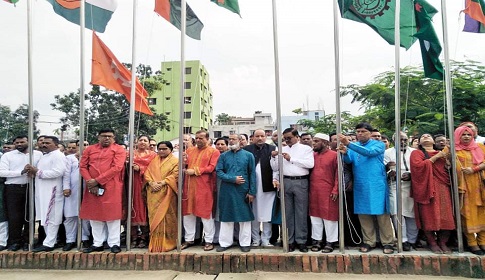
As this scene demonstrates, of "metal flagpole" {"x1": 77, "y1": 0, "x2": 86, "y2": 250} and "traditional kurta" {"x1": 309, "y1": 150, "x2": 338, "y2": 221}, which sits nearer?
"traditional kurta" {"x1": 309, "y1": 150, "x2": 338, "y2": 221}

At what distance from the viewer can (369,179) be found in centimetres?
392

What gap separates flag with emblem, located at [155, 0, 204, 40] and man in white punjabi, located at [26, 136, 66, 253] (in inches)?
98.6

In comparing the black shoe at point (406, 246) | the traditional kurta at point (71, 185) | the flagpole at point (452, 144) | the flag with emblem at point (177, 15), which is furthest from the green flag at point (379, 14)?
the traditional kurta at point (71, 185)

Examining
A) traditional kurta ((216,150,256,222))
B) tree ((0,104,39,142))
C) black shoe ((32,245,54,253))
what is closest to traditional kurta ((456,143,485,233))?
traditional kurta ((216,150,256,222))

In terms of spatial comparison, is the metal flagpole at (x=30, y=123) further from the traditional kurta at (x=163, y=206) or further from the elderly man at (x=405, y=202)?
the elderly man at (x=405, y=202)

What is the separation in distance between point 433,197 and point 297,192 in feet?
5.21

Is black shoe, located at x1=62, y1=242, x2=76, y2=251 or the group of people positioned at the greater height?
the group of people

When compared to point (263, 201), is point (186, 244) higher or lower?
lower

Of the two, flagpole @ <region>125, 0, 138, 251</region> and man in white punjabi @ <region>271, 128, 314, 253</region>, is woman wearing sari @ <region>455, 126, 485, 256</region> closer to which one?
man in white punjabi @ <region>271, 128, 314, 253</region>

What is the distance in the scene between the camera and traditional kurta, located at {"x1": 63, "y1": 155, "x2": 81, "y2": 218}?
14.4ft

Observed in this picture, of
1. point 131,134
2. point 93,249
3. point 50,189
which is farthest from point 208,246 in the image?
point 50,189

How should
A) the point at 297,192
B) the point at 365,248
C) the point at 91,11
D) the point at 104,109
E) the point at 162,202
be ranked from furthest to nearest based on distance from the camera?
the point at 104,109 < the point at 91,11 < the point at 162,202 < the point at 297,192 < the point at 365,248

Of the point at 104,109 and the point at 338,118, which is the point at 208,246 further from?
the point at 104,109

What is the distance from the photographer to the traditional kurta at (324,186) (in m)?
4.00
